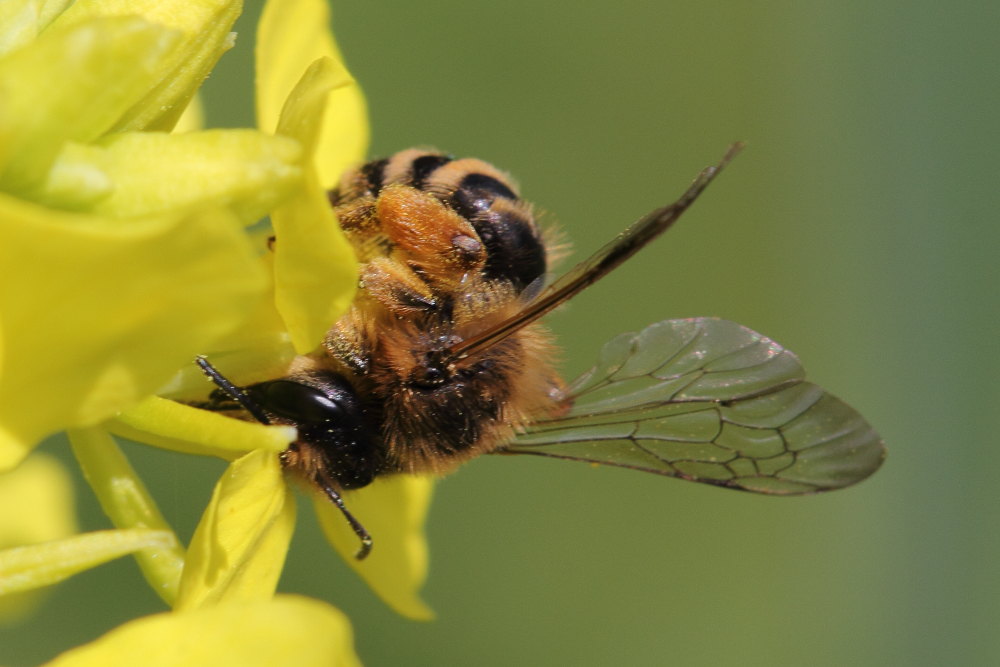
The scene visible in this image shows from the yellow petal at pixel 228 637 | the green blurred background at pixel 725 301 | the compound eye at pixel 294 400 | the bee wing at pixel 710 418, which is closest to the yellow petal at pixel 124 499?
the compound eye at pixel 294 400

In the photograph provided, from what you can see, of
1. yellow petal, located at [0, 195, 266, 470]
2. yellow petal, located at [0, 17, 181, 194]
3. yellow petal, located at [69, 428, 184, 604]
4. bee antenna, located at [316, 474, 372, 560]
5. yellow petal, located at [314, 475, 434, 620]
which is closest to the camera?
yellow petal, located at [0, 195, 266, 470]

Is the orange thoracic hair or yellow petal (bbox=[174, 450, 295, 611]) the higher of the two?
the orange thoracic hair

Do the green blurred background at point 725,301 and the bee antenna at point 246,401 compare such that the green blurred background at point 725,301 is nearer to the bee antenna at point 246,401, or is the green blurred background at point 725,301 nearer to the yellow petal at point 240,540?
the bee antenna at point 246,401

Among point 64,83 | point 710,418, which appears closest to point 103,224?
point 64,83

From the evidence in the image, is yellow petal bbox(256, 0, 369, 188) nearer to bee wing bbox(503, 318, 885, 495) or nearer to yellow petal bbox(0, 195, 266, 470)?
bee wing bbox(503, 318, 885, 495)

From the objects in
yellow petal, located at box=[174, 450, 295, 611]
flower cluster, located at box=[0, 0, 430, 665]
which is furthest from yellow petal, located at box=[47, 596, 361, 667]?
yellow petal, located at box=[174, 450, 295, 611]

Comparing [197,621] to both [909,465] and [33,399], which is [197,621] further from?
[909,465]

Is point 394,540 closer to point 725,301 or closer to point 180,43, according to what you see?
point 180,43
